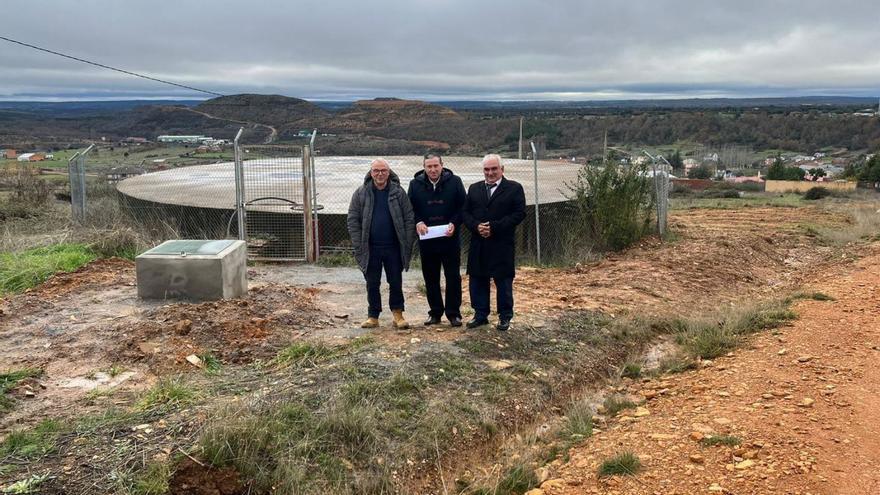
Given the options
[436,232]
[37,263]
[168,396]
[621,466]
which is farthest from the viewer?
[37,263]

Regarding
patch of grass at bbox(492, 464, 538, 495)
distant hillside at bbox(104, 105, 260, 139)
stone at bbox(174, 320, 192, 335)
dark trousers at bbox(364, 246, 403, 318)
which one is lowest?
patch of grass at bbox(492, 464, 538, 495)

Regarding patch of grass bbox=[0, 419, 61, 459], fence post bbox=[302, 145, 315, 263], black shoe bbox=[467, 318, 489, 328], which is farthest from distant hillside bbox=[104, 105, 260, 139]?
patch of grass bbox=[0, 419, 61, 459]

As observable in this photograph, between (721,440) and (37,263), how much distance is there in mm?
8858

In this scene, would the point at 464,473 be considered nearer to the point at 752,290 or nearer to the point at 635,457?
the point at 635,457

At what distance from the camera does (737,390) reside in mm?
5895

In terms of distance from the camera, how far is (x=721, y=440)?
15.9ft

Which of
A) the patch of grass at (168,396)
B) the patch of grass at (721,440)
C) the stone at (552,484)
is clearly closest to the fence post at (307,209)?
the patch of grass at (168,396)

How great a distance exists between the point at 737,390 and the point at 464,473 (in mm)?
2427

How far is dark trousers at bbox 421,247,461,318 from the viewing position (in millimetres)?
7031

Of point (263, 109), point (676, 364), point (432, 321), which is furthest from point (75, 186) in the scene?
point (676, 364)

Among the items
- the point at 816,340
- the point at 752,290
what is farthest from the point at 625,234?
the point at 816,340

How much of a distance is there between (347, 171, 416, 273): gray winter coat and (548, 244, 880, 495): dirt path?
8.27 feet

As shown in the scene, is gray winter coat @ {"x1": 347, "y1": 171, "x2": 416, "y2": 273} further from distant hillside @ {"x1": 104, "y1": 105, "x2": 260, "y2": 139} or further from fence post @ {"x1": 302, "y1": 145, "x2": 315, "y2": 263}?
distant hillside @ {"x1": 104, "y1": 105, "x2": 260, "y2": 139}

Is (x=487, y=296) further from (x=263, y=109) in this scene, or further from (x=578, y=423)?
(x=263, y=109)
